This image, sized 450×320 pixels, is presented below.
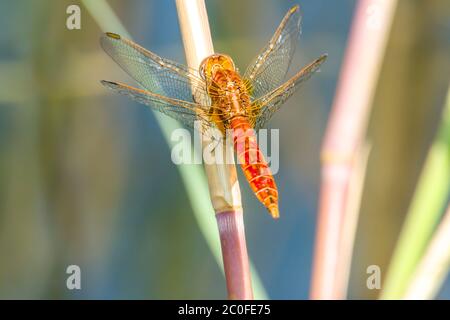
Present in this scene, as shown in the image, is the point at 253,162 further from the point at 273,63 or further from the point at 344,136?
the point at 273,63

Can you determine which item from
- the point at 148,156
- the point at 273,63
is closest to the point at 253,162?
the point at 273,63

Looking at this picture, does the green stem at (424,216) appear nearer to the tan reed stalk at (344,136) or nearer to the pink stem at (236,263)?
the tan reed stalk at (344,136)

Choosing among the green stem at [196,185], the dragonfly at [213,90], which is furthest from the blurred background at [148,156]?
the dragonfly at [213,90]

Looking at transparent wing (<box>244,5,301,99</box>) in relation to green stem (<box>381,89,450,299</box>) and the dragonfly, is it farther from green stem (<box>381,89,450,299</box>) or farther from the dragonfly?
green stem (<box>381,89,450,299</box>)

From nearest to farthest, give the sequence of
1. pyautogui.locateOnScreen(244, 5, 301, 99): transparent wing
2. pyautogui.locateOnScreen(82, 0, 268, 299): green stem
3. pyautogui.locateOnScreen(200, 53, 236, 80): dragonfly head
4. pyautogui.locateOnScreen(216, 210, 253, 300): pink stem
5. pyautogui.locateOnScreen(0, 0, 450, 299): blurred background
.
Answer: pyautogui.locateOnScreen(216, 210, 253, 300): pink stem, pyautogui.locateOnScreen(200, 53, 236, 80): dragonfly head, pyautogui.locateOnScreen(82, 0, 268, 299): green stem, pyautogui.locateOnScreen(244, 5, 301, 99): transparent wing, pyautogui.locateOnScreen(0, 0, 450, 299): blurred background

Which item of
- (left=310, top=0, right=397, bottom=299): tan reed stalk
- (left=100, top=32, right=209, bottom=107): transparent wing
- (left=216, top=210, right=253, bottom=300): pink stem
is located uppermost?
(left=100, top=32, right=209, bottom=107): transparent wing

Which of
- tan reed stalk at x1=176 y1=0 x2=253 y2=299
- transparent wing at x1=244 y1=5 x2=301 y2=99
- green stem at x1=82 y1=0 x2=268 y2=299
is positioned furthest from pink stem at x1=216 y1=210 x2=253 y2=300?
transparent wing at x1=244 y1=5 x2=301 y2=99

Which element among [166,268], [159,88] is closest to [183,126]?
[159,88]
